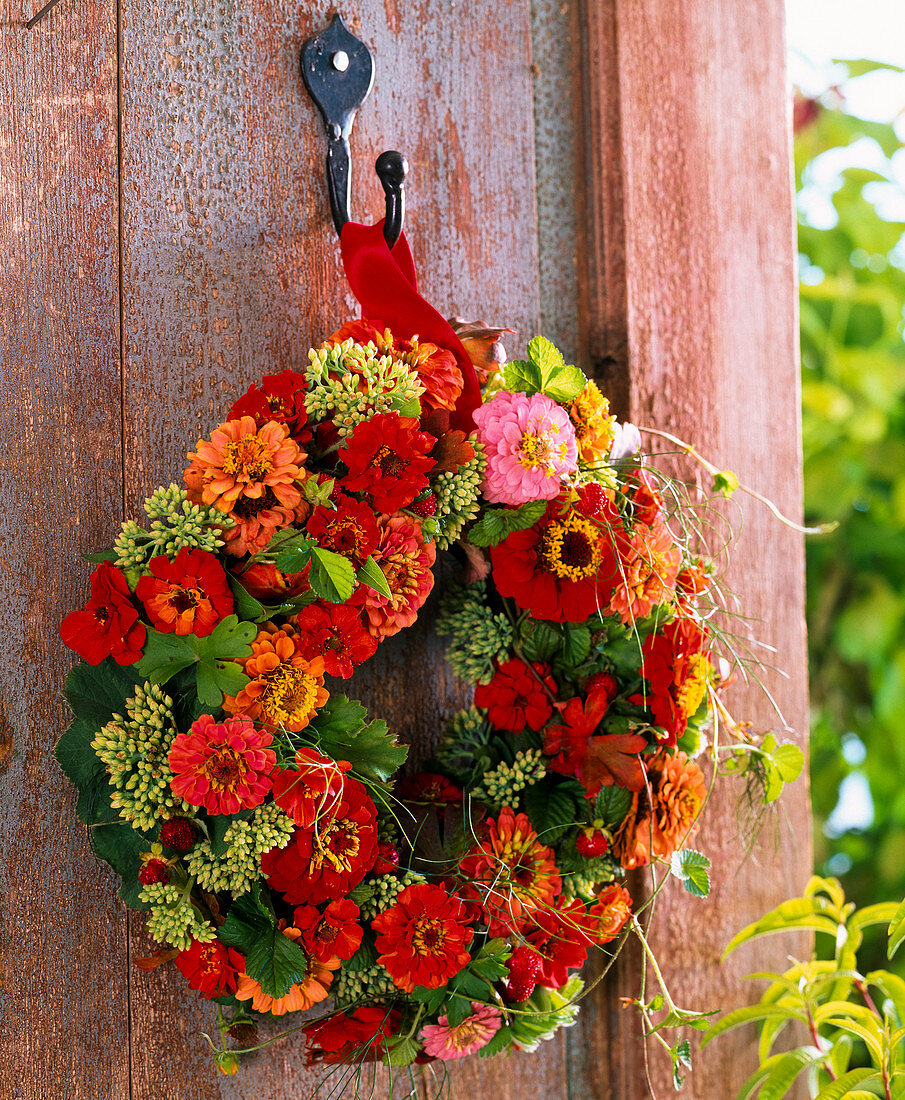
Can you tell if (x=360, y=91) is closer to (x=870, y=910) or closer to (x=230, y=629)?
(x=230, y=629)

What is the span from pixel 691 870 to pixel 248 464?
1.49 feet

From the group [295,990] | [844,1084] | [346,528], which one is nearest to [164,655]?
[346,528]

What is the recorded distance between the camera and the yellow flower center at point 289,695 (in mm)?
545

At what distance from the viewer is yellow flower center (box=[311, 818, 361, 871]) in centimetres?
56

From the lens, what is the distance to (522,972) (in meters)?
0.61

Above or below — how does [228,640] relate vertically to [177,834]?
above

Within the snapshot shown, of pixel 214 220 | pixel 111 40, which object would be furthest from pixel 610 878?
pixel 111 40

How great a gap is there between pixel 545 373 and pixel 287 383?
19cm

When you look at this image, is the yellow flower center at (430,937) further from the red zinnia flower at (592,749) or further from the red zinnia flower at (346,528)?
the red zinnia flower at (346,528)

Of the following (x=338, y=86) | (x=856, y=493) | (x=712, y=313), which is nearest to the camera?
(x=338, y=86)

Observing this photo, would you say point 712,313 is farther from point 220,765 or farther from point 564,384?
point 220,765

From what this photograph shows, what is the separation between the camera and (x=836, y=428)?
1439mm

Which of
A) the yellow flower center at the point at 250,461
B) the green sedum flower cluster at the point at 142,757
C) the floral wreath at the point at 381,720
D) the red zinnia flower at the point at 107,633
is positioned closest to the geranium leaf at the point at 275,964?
the floral wreath at the point at 381,720

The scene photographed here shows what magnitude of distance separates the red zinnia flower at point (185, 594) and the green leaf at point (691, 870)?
40cm
